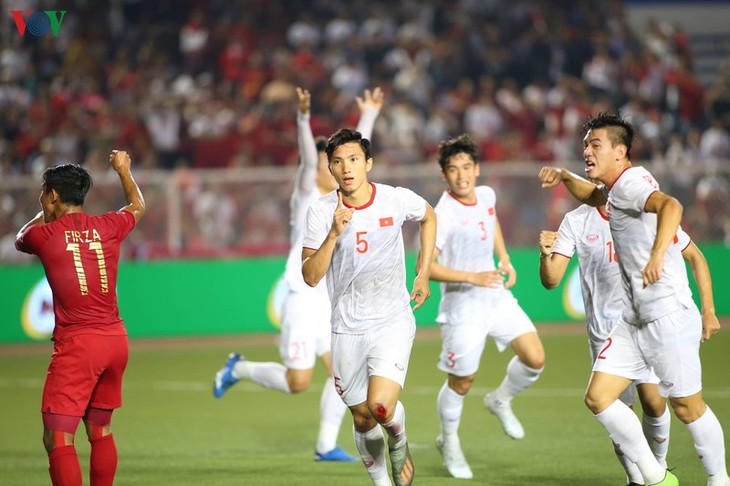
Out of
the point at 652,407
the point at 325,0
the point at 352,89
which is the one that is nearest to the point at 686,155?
the point at 352,89

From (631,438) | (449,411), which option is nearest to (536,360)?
(449,411)

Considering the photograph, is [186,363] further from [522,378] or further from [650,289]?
[650,289]

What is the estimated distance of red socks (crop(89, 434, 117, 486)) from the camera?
6.65 metres

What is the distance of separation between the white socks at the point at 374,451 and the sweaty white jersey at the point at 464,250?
173cm

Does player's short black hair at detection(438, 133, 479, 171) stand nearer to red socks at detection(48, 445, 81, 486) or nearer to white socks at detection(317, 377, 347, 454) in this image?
white socks at detection(317, 377, 347, 454)

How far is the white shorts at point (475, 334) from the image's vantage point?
846 cm

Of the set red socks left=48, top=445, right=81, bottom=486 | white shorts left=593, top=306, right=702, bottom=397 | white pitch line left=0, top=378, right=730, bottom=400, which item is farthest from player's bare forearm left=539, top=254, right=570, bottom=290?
white pitch line left=0, top=378, right=730, bottom=400

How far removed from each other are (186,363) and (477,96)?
963cm

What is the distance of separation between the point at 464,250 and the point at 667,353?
2426mm

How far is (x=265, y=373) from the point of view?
30.9 feet

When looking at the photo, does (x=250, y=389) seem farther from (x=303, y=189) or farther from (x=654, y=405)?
(x=654, y=405)

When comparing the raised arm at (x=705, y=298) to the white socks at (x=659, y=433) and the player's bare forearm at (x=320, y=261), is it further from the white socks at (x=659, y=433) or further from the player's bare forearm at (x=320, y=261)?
the player's bare forearm at (x=320, y=261)

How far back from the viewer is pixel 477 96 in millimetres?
22141

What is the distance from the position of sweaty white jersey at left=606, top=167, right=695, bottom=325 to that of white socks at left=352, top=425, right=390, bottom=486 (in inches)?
67.8
